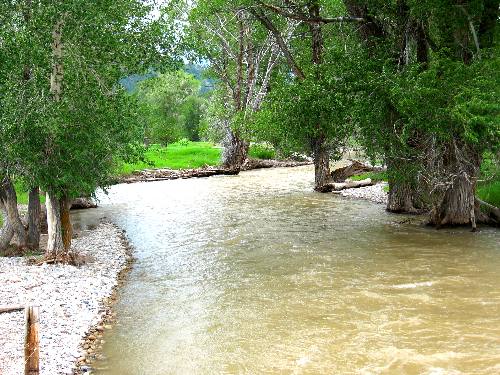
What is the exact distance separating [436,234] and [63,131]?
14.1m

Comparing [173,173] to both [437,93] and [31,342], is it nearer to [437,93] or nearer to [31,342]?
[437,93]

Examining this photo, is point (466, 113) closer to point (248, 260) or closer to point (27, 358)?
point (248, 260)

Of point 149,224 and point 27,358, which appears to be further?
point 149,224

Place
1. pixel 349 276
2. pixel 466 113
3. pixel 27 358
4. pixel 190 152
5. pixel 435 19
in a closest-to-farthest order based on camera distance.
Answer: pixel 27 358 → pixel 349 276 → pixel 466 113 → pixel 435 19 → pixel 190 152

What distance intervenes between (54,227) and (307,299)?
7.91 m

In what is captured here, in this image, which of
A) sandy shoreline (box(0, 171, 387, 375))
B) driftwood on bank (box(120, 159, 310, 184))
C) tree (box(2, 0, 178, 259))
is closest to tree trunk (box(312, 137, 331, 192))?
driftwood on bank (box(120, 159, 310, 184))

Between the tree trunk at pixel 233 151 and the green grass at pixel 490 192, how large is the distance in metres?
31.8

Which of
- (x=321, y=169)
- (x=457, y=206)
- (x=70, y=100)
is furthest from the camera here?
(x=321, y=169)

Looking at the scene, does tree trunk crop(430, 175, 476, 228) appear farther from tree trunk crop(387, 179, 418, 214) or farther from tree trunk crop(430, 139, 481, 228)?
tree trunk crop(387, 179, 418, 214)

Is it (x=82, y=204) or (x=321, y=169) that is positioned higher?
(x=321, y=169)

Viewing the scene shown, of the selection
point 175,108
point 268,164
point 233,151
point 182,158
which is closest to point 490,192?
point 233,151

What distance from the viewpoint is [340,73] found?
2084 centimetres

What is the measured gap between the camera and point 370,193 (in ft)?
115

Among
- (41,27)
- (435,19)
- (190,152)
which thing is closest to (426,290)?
(435,19)
